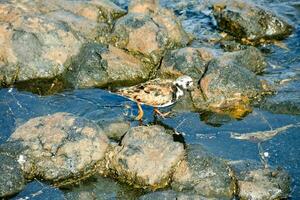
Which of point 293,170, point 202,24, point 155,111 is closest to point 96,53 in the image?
point 155,111

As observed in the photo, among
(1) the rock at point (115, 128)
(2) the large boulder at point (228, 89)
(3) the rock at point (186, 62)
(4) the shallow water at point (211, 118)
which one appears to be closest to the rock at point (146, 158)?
(4) the shallow water at point (211, 118)

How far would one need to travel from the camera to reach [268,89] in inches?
393

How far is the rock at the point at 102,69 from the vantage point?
10273 millimetres

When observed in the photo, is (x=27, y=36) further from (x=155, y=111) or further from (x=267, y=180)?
(x=267, y=180)

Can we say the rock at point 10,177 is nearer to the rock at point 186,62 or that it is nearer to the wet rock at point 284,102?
the rock at point 186,62

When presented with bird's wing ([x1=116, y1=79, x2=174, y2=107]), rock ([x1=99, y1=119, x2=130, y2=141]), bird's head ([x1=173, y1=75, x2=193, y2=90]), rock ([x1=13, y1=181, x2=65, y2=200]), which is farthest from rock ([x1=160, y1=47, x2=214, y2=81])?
rock ([x1=13, y1=181, x2=65, y2=200])

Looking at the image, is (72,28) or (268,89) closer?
(268,89)

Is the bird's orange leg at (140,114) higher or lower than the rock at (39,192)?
higher

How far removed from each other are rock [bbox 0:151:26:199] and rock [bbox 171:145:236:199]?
2111 millimetres

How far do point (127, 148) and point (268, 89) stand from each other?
3.47 m

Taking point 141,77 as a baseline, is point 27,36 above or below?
above

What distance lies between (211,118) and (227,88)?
0.75 metres

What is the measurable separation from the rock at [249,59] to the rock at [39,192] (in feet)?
14.4

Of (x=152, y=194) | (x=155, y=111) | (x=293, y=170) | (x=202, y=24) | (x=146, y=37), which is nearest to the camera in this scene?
(x=152, y=194)
